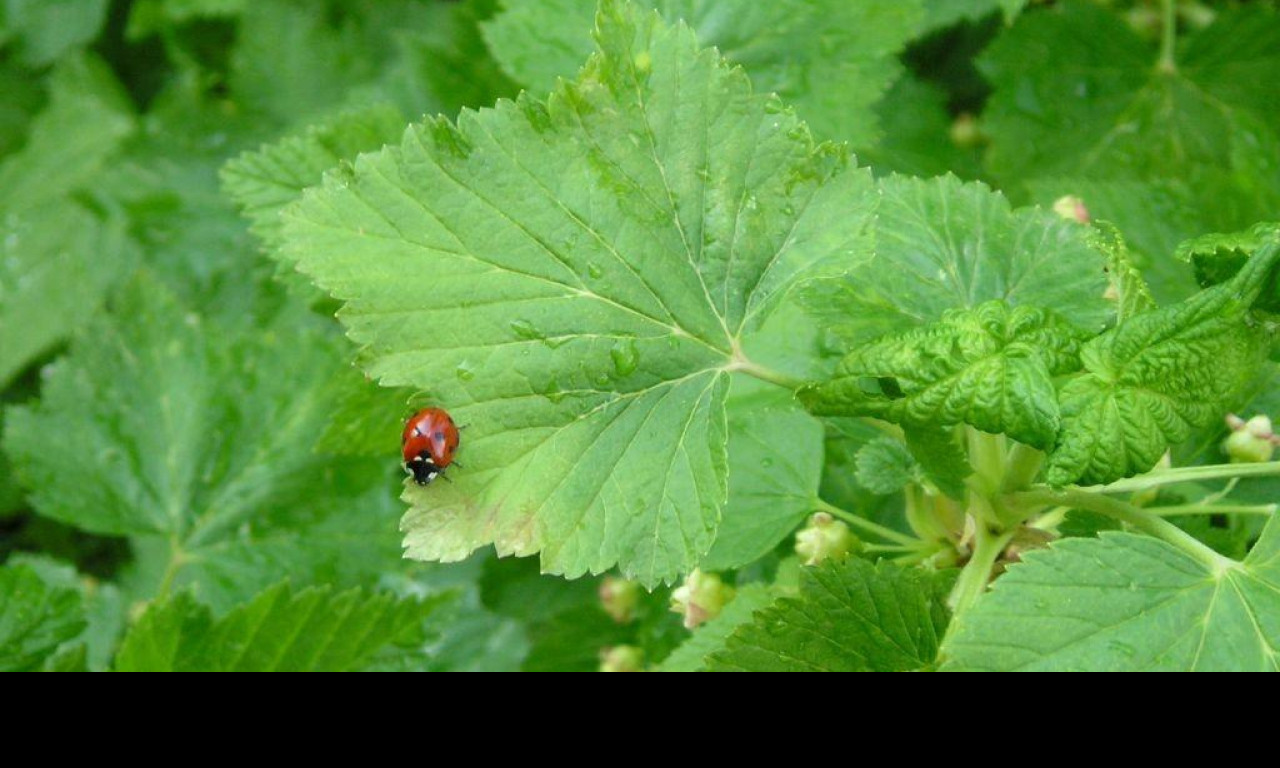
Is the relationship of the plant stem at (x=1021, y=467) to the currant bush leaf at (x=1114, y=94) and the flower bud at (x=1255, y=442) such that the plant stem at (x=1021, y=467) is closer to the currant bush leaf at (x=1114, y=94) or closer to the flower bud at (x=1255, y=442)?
the flower bud at (x=1255, y=442)

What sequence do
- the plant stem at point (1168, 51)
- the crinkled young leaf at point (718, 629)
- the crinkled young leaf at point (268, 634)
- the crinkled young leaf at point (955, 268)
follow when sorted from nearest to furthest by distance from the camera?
the crinkled young leaf at point (955, 268)
the crinkled young leaf at point (718, 629)
the crinkled young leaf at point (268, 634)
the plant stem at point (1168, 51)

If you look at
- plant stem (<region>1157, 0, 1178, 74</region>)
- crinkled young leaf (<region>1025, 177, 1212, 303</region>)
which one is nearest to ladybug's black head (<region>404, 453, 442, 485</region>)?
crinkled young leaf (<region>1025, 177, 1212, 303</region>)

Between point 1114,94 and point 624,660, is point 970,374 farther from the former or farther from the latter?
point 1114,94

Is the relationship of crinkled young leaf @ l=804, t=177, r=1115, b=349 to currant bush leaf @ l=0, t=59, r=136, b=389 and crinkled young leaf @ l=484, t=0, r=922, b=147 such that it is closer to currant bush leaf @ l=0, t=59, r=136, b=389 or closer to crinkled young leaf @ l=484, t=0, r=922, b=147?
crinkled young leaf @ l=484, t=0, r=922, b=147

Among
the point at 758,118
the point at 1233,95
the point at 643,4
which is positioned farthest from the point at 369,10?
the point at 758,118

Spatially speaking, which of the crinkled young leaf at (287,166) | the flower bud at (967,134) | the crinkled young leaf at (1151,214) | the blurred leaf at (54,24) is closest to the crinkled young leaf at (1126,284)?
the crinkled young leaf at (1151,214)
